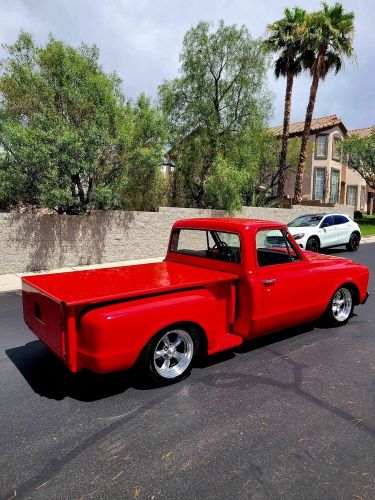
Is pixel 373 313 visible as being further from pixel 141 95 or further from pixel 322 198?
pixel 322 198

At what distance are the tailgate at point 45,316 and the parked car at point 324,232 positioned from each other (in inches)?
432

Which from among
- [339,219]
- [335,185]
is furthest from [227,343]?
[335,185]

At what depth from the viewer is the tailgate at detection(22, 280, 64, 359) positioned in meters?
3.57

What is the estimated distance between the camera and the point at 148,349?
382cm

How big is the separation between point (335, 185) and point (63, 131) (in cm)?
2974

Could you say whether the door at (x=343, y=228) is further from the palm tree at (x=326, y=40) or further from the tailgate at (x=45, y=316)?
the tailgate at (x=45, y=316)

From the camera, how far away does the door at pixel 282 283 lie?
4734 mm

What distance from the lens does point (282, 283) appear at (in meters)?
4.88

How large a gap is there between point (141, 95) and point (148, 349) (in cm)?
1038

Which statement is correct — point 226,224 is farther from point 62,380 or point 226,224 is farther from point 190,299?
point 62,380

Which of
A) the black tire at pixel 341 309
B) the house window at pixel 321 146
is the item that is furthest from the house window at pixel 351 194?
the black tire at pixel 341 309

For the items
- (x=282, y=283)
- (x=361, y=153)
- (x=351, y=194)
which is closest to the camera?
(x=282, y=283)

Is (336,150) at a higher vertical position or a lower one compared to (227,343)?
higher

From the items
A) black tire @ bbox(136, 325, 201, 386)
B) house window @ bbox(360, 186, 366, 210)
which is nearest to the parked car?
black tire @ bbox(136, 325, 201, 386)
